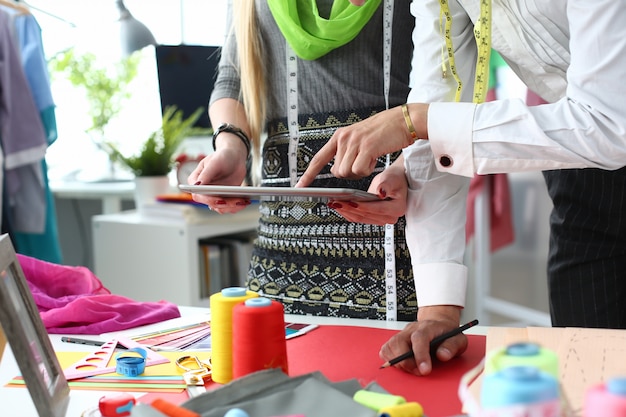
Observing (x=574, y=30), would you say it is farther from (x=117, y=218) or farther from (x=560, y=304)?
(x=117, y=218)

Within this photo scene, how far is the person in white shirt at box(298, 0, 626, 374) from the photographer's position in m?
0.95

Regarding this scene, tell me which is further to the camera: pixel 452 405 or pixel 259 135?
pixel 259 135

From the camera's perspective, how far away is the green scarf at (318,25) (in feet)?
4.30

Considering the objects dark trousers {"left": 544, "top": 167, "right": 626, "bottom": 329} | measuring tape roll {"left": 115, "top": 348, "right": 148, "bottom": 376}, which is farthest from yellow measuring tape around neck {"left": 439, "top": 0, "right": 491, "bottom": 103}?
measuring tape roll {"left": 115, "top": 348, "right": 148, "bottom": 376}

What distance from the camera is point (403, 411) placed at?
74 centimetres

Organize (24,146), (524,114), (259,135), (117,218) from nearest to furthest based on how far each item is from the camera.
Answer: (524,114) → (259,135) → (24,146) → (117,218)

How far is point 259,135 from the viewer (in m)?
1.48

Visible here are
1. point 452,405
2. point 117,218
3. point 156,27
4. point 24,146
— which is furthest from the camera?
point 156,27

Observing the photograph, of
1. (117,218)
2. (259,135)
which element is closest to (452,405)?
(259,135)

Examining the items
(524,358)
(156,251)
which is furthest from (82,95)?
(524,358)

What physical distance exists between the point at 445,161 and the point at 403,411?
42cm

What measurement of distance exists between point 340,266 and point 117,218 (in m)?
1.84

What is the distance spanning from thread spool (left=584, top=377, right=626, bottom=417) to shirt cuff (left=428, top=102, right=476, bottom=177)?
52 cm

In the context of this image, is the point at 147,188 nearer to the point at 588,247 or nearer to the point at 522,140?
the point at 588,247
